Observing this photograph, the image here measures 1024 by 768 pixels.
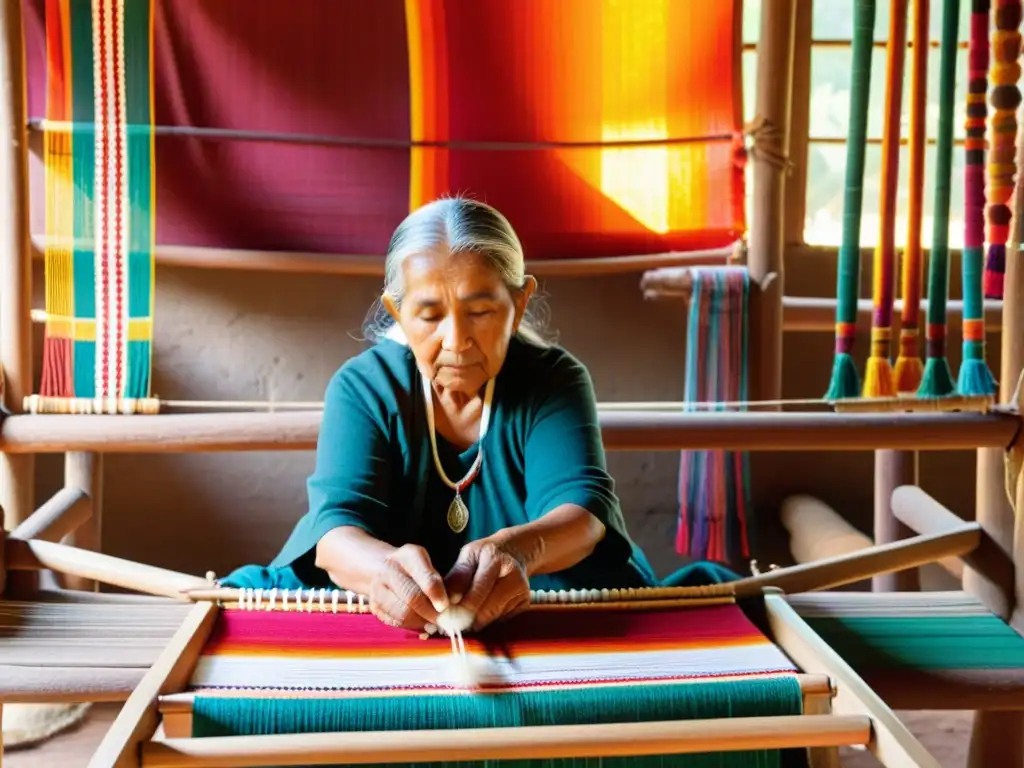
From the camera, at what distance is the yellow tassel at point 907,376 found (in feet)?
5.87

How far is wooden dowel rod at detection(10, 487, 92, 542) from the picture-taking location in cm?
173

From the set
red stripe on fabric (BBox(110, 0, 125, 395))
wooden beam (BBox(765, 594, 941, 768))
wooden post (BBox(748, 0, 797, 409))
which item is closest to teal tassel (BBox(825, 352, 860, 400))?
wooden post (BBox(748, 0, 797, 409))

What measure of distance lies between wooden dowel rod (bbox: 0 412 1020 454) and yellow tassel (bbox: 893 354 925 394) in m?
0.05

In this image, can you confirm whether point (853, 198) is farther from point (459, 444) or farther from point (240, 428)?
point (240, 428)

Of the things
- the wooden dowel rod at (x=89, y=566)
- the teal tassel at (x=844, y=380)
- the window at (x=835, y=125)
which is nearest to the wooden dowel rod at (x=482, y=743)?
the wooden dowel rod at (x=89, y=566)

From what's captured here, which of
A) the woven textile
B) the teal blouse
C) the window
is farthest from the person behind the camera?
the window

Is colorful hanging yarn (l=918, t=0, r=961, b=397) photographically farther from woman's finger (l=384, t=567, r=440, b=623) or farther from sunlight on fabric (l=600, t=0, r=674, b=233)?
woman's finger (l=384, t=567, r=440, b=623)

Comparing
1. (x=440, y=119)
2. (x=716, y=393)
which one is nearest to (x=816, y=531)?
(x=716, y=393)

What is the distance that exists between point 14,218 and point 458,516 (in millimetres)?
979

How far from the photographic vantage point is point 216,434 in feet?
5.74

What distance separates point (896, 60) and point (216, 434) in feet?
4.43

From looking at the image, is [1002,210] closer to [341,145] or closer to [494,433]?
[494,433]

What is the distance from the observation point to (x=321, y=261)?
2.05m

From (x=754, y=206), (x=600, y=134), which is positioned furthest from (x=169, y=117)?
(x=754, y=206)
